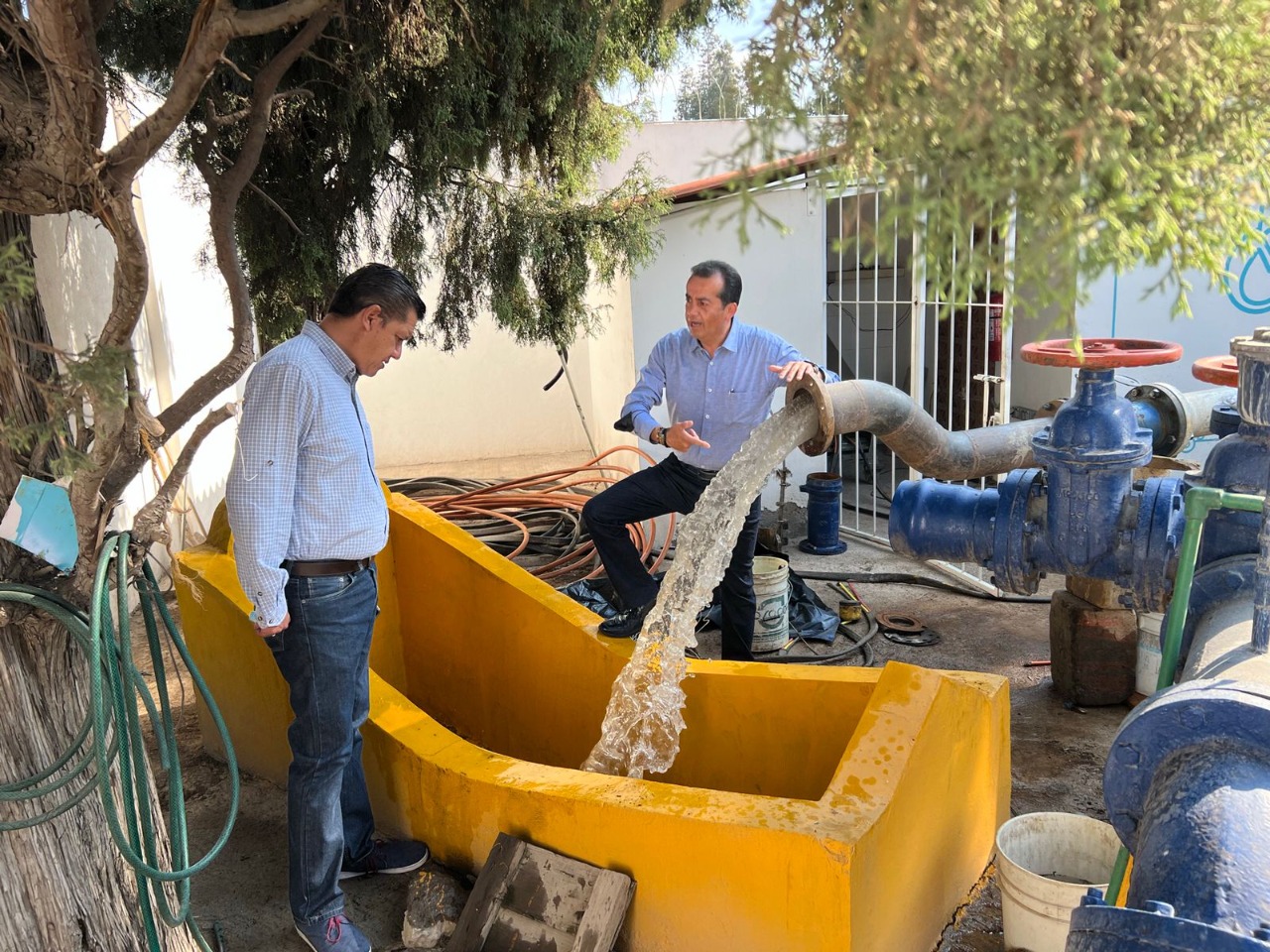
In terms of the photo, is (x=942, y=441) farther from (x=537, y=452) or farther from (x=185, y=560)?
(x=537, y=452)

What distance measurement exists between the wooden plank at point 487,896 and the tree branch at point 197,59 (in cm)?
194

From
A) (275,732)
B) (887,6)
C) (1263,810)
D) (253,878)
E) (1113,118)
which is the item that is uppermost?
(887,6)

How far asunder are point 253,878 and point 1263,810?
Answer: 3.14m

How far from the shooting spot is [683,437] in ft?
12.7

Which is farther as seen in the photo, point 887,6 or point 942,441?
point 942,441

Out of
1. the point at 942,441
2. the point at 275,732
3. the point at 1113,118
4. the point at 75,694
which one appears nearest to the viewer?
the point at 1113,118

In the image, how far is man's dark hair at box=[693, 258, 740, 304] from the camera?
4.06 meters

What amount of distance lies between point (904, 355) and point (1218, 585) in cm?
846

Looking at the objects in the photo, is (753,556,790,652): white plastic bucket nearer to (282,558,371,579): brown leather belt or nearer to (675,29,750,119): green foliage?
(282,558,371,579): brown leather belt

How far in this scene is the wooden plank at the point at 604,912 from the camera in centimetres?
253

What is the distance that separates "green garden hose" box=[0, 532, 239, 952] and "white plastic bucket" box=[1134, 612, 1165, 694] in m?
3.77

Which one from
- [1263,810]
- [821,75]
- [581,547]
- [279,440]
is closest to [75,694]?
[279,440]

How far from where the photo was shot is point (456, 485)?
7914 mm

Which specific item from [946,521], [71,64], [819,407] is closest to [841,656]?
[946,521]
